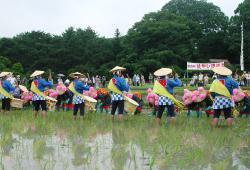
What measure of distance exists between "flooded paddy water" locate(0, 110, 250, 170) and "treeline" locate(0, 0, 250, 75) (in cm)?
3765

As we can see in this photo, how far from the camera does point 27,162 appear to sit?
7.51m

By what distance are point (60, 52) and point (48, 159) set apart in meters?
52.1

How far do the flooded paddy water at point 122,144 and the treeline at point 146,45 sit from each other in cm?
3765

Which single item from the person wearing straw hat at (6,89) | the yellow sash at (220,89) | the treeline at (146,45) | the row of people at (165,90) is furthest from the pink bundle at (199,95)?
the treeline at (146,45)

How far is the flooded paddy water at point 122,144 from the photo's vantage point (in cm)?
744

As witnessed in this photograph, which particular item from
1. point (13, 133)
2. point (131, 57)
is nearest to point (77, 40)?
A: point (131, 57)

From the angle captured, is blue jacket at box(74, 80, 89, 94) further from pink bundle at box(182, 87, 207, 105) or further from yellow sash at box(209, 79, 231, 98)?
yellow sash at box(209, 79, 231, 98)

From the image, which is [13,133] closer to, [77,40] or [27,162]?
[27,162]

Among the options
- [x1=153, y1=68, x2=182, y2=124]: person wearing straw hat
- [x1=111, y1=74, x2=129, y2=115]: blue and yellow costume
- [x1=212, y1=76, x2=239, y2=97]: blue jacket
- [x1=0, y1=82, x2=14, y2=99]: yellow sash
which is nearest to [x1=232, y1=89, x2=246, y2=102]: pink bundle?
[x1=212, y1=76, x2=239, y2=97]: blue jacket

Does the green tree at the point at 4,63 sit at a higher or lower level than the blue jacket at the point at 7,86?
→ higher

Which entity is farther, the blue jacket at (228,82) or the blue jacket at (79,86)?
the blue jacket at (79,86)

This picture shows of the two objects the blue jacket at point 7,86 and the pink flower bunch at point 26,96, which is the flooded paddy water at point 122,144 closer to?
the blue jacket at point 7,86

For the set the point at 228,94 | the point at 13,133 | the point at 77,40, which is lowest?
the point at 13,133

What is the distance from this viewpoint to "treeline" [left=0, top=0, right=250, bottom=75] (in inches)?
2119
